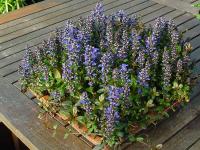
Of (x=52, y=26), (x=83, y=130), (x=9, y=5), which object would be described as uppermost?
(x=83, y=130)

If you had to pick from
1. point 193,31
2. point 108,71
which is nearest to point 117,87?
point 108,71

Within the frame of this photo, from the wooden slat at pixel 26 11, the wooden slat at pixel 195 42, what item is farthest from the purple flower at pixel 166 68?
the wooden slat at pixel 26 11

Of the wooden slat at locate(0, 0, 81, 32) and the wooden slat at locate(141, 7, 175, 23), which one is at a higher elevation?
the wooden slat at locate(0, 0, 81, 32)

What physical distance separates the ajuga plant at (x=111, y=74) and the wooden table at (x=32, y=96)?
0.14m

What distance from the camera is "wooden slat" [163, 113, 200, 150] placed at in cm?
220

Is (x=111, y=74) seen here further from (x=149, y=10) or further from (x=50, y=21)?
(x=149, y=10)

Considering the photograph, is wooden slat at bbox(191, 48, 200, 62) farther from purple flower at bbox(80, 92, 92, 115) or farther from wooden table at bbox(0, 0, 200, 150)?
purple flower at bbox(80, 92, 92, 115)

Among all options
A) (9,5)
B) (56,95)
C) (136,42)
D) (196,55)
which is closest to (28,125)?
(56,95)

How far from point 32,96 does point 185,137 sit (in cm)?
106

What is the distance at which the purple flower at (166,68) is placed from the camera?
216 cm

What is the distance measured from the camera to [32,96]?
257 centimetres

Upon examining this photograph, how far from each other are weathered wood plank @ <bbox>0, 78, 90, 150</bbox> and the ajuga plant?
14cm

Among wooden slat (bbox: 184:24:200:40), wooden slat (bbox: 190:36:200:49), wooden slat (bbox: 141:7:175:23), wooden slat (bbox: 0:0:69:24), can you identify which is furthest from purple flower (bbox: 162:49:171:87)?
wooden slat (bbox: 0:0:69:24)

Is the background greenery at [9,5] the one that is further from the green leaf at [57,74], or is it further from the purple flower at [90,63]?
the purple flower at [90,63]
